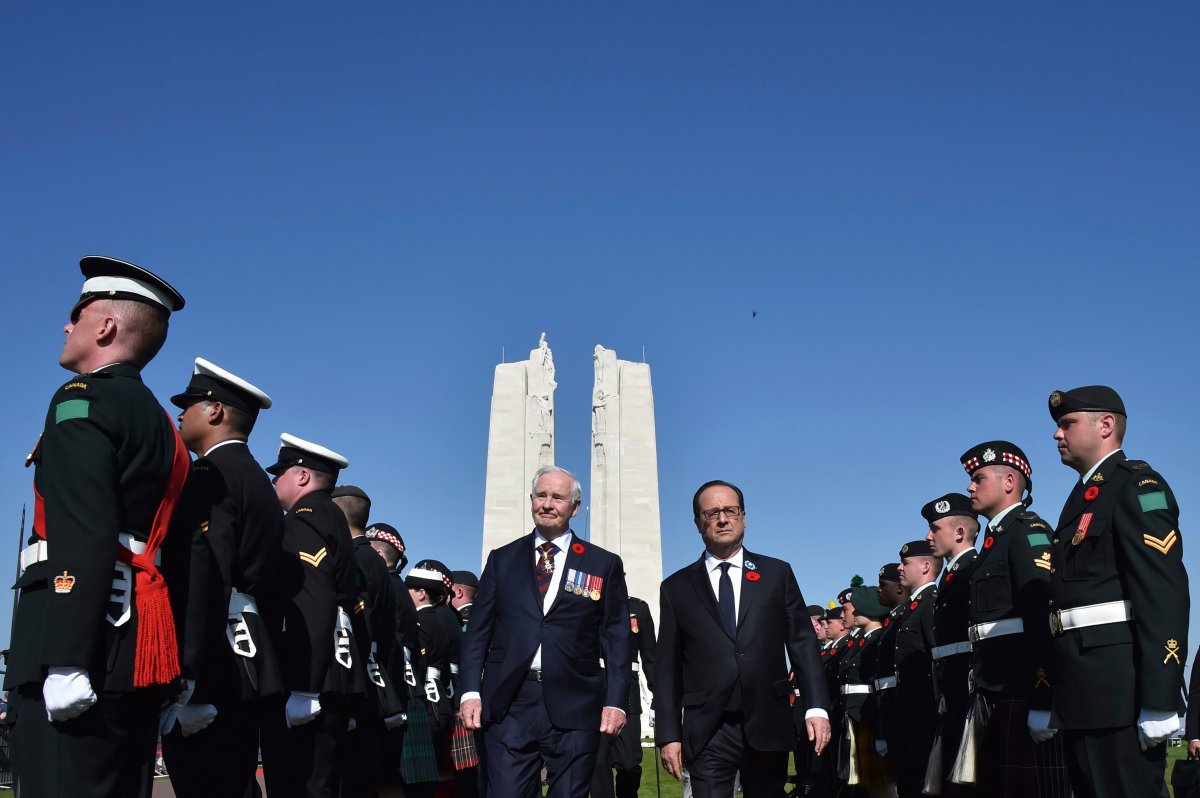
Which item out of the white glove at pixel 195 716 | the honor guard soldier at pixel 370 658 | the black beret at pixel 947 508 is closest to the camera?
the white glove at pixel 195 716

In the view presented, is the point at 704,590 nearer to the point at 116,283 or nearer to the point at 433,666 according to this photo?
the point at 116,283

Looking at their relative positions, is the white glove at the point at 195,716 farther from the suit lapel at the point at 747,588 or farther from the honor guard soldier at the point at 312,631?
the suit lapel at the point at 747,588

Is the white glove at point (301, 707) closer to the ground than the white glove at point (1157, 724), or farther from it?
farther from it

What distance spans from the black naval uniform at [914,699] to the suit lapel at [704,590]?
8.11ft

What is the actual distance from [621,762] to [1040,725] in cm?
493

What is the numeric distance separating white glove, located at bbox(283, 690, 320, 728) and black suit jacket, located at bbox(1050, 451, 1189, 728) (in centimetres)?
334

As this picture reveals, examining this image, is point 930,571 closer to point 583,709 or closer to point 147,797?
point 583,709

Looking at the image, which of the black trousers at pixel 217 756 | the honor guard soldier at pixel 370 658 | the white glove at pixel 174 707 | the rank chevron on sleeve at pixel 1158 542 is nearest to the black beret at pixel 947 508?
the rank chevron on sleeve at pixel 1158 542

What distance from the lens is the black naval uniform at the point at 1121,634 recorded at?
4.78 m

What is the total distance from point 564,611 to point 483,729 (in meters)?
0.71

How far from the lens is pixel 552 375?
33.7 metres

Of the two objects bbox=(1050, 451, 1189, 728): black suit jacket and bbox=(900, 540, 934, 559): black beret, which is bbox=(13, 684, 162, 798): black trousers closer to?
bbox=(1050, 451, 1189, 728): black suit jacket

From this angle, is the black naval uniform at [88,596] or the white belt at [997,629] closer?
the black naval uniform at [88,596]

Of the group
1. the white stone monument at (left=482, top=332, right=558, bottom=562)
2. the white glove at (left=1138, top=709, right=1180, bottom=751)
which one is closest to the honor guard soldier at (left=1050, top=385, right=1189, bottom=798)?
the white glove at (left=1138, top=709, right=1180, bottom=751)
